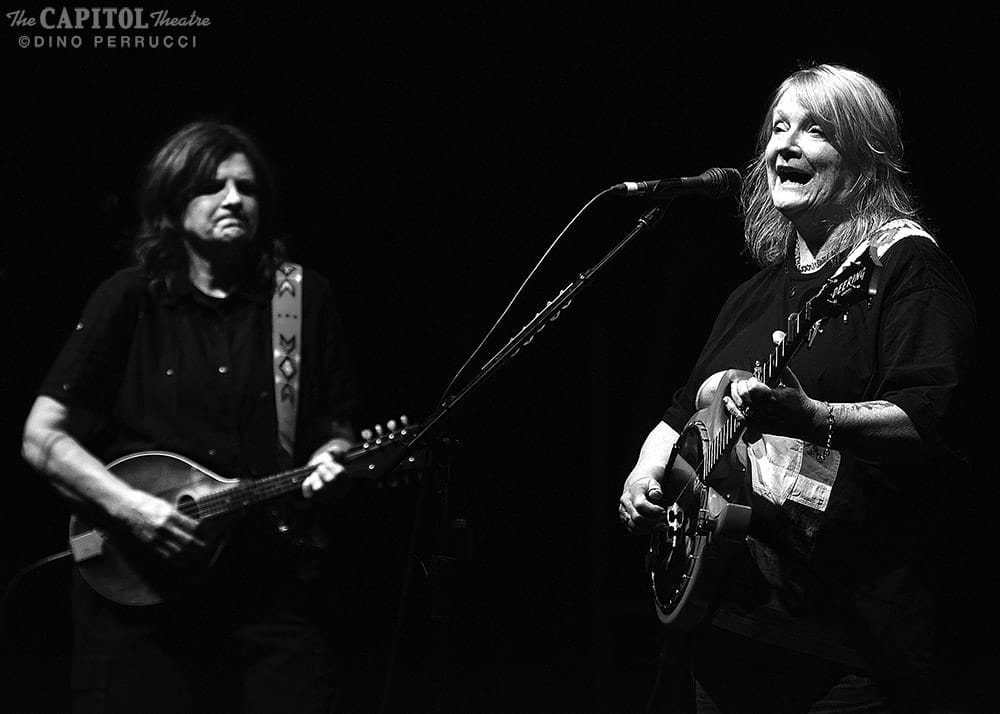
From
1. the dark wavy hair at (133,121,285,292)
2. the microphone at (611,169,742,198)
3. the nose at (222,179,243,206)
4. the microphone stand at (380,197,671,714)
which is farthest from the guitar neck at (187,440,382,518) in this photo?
the microphone at (611,169,742,198)

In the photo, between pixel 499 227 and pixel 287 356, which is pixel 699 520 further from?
pixel 499 227

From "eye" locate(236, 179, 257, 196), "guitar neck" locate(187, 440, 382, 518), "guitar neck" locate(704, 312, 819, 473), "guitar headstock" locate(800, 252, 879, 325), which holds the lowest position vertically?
"guitar neck" locate(187, 440, 382, 518)

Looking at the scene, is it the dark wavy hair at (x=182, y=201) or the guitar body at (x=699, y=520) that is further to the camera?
the dark wavy hair at (x=182, y=201)

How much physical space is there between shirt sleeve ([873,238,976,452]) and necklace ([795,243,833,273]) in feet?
0.54

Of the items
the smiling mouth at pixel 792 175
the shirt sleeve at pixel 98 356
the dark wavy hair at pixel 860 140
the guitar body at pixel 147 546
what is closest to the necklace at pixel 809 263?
the dark wavy hair at pixel 860 140

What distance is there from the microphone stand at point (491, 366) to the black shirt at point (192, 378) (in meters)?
0.21

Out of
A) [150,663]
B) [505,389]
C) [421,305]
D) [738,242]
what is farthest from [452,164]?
[150,663]

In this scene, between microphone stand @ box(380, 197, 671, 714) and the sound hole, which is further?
microphone stand @ box(380, 197, 671, 714)

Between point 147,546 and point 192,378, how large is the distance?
344 millimetres

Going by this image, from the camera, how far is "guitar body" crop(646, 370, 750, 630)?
6.45 feet

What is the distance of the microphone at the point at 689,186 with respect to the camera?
234cm

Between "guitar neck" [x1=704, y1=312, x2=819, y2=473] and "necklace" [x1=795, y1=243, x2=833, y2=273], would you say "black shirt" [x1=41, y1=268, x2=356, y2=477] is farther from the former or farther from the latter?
"necklace" [x1=795, y1=243, x2=833, y2=273]

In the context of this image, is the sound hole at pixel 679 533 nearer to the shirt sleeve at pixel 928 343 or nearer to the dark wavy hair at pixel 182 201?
the shirt sleeve at pixel 928 343

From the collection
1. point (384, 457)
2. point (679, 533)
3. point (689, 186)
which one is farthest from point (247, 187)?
point (679, 533)
